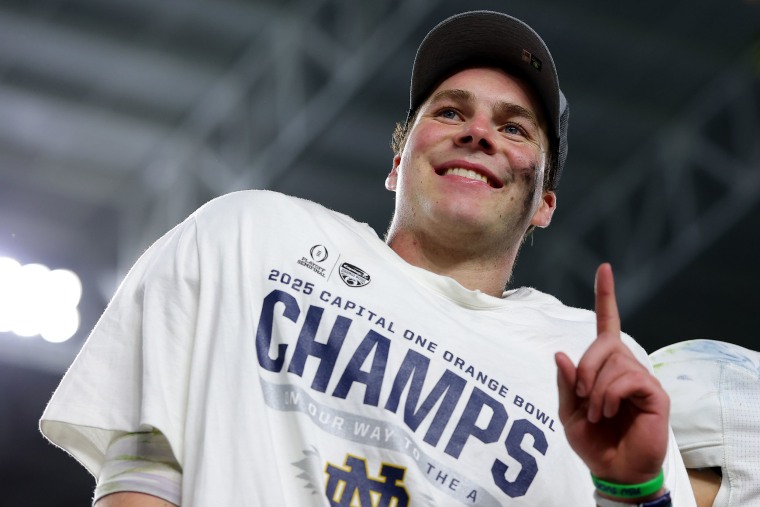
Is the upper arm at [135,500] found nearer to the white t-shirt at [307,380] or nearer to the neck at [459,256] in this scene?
the white t-shirt at [307,380]

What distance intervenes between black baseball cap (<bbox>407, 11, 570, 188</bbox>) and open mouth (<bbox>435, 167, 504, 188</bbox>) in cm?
23

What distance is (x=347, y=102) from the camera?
611cm

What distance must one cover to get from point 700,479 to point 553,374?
1.19ft

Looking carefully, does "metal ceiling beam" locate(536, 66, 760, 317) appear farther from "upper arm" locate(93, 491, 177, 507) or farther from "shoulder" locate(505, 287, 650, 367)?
"upper arm" locate(93, 491, 177, 507)

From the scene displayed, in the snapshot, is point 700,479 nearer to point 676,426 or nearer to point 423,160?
point 676,426

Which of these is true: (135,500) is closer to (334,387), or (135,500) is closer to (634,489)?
(334,387)

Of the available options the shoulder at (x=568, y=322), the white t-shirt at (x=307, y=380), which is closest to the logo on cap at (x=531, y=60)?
the shoulder at (x=568, y=322)

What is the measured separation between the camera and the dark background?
5875 mm

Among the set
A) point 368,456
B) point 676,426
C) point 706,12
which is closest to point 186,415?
point 368,456

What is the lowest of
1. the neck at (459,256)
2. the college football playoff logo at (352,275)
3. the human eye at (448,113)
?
the college football playoff logo at (352,275)

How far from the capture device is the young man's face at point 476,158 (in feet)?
6.50

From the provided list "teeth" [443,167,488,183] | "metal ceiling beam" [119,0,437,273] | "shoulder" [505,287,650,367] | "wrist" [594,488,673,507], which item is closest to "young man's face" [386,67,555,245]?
"teeth" [443,167,488,183]

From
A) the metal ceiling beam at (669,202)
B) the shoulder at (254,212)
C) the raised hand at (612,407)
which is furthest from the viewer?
the metal ceiling beam at (669,202)

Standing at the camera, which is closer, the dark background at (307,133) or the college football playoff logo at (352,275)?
the college football playoff logo at (352,275)
